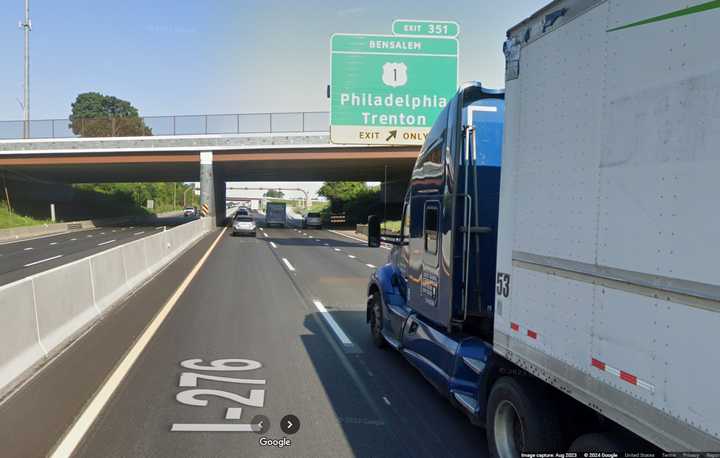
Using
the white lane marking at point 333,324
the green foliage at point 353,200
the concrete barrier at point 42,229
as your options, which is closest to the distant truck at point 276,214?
the green foliage at point 353,200

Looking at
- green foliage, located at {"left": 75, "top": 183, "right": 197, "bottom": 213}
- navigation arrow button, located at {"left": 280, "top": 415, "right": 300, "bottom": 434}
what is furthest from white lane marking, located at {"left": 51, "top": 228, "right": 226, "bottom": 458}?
green foliage, located at {"left": 75, "top": 183, "right": 197, "bottom": 213}

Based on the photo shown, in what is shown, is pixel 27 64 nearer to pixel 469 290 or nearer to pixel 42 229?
pixel 42 229

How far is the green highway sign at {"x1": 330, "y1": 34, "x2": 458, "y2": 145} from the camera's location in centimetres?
2127

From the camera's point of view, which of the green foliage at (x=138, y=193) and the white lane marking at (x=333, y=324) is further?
the green foliage at (x=138, y=193)

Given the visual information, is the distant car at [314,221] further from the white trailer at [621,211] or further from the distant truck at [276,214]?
the white trailer at [621,211]

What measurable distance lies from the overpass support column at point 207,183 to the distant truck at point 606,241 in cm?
4232

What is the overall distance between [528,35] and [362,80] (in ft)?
61.2

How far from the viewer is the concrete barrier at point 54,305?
6184 mm

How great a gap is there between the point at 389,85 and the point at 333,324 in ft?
45.9

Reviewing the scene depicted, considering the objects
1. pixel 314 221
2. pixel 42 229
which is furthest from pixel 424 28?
pixel 314 221

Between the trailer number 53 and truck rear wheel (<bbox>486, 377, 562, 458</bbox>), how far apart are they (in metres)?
0.59

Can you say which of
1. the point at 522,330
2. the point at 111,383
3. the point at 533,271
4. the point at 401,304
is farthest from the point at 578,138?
the point at 111,383

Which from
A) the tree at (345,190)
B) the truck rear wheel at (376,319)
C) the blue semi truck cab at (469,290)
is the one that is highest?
the tree at (345,190)

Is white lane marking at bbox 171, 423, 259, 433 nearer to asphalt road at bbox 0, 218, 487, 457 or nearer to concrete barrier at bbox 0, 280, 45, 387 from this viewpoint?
asphalt road at bbox 0, 218, 487, 457
